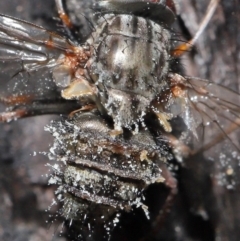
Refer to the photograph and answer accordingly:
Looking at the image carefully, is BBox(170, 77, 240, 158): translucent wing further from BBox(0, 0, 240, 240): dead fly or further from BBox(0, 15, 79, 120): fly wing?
BBox(0, 15, 79, 120): fly wing

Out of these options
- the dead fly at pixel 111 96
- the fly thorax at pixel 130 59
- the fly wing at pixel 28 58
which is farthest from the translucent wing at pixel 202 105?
the fly wing at pixel 28 58

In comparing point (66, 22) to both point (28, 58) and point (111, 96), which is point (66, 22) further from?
point (111, 96)

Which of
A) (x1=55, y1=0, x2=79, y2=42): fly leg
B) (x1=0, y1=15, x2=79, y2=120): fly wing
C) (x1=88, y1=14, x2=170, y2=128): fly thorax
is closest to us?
(x1=88, y1=14, x2=170, y2=128): fly thorax

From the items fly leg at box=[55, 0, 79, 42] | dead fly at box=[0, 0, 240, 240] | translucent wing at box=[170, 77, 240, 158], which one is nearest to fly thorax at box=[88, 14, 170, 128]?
dead fly at box=[0, 0, 240, 240]

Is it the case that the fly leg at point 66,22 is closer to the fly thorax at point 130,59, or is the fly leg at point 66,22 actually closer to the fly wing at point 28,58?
the fly wing at point 28,58

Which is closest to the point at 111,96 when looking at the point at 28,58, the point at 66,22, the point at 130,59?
the point at 130,59

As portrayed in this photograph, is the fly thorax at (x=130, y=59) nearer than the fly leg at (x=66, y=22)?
Yes

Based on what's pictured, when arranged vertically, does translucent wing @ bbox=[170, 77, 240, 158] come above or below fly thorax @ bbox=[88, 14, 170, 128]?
below
